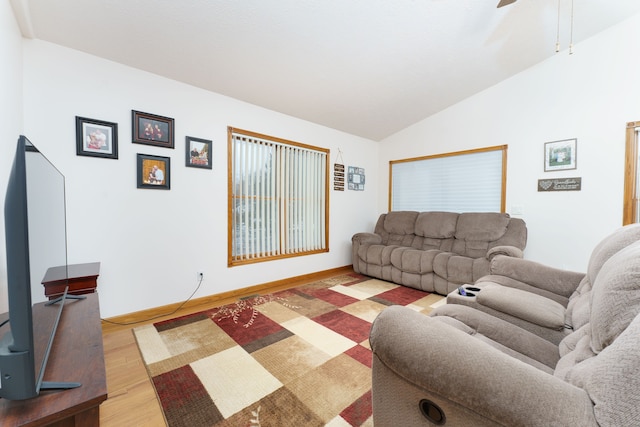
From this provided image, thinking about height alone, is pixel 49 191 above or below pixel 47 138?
below

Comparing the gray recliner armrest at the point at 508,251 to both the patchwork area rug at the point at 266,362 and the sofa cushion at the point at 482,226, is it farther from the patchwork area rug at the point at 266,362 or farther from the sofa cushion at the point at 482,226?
the patchwork area rug at the point at 266,362

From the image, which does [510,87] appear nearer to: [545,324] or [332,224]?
[332,224]

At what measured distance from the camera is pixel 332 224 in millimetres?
4270

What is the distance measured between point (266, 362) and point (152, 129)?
2374 mm

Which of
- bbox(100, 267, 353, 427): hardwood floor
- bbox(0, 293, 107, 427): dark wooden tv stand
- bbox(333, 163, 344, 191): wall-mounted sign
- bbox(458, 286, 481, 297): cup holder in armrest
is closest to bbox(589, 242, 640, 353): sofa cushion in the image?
bbox(458, 286, 481, 297): cup holder in armrest

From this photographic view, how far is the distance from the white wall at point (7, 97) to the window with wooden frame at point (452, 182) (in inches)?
178

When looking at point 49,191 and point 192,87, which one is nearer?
point 49,191

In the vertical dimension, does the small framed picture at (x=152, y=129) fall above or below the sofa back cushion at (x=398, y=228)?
above

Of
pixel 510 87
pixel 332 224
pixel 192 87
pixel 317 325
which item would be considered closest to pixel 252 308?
pixel 317 325

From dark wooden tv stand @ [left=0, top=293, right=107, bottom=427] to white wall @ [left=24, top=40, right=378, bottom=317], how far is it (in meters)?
1.35

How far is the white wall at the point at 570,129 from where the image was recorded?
2.74 metres

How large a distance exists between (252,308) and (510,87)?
4321mm

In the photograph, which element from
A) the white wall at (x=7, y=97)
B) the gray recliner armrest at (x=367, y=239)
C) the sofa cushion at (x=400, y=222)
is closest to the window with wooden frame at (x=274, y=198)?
the gray recliner armrest at (x=367, y=239)

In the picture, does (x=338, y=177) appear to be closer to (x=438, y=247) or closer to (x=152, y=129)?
(x=438, y=247)
